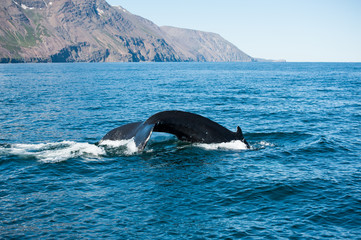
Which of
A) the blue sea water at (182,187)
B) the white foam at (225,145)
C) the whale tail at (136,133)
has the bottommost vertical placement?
the blue sea water at (182,187)

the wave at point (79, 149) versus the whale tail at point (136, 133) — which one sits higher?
the whale tail at point (136, 133)

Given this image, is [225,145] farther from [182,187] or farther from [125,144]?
[125,144]

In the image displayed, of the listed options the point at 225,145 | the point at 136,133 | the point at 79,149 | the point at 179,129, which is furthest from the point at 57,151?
the point at 225,145

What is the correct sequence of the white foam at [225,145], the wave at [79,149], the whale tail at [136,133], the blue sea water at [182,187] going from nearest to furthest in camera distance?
the blue sea water at [182,187] < the whale tail at [136,133] < the wave at [79,149] < the white foam at [225,145]

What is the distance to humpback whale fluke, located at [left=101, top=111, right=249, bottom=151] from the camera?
37.5ft

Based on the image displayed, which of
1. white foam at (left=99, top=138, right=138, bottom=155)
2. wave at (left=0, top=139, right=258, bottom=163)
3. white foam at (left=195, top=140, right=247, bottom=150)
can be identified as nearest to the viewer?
white foam at (left=99, top=138, right=138, bottom=155)

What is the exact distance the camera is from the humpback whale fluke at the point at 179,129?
37.5 ft

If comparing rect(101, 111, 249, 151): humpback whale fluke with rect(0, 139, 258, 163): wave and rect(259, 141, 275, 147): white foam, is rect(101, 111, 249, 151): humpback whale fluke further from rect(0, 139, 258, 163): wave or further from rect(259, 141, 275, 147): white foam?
rect(259, 141, 275, 147): white foam

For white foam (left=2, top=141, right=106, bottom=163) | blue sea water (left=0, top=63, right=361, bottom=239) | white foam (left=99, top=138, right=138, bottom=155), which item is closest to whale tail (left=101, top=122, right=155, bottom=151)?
white foam (left=99, top=138, right=138, bottom=155)

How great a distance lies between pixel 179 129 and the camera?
12.8 meters

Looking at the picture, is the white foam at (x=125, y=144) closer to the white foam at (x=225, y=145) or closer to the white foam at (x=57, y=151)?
the white foam at (x=57, y=151)

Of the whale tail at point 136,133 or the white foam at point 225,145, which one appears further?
the white foam at point 225,145

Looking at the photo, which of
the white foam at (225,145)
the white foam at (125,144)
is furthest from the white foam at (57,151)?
the white foam at (225,145)

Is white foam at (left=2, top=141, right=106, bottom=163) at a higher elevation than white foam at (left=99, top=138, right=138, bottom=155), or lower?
lower
